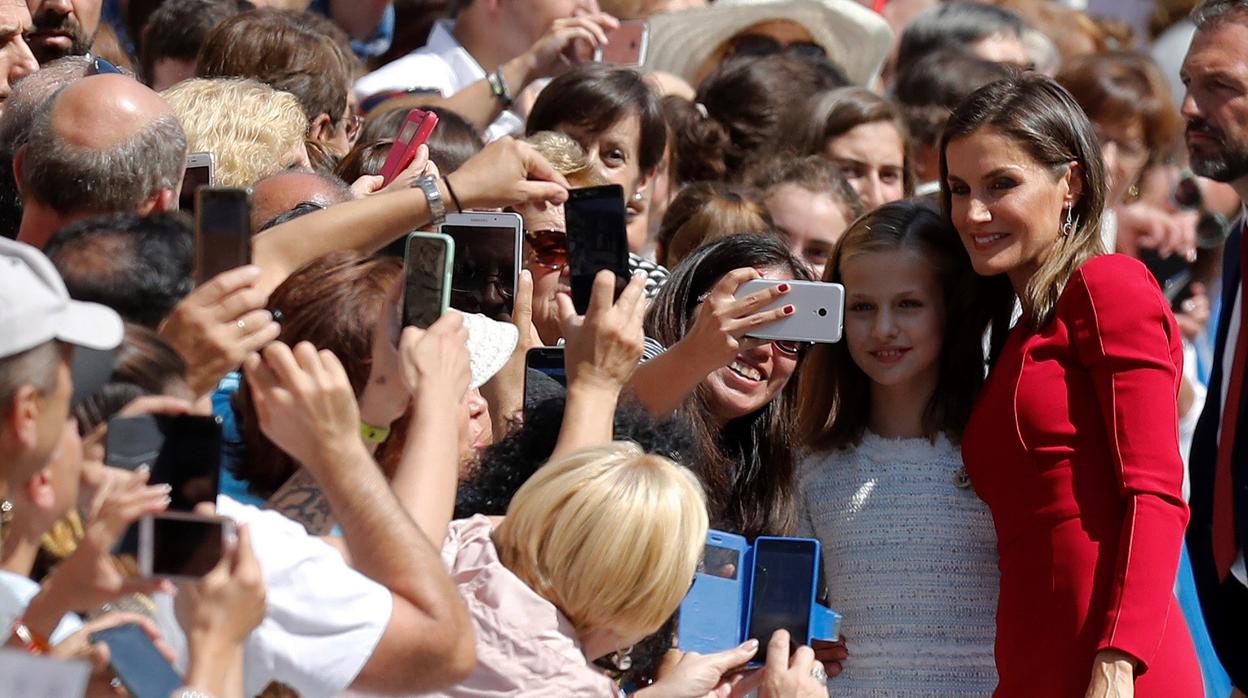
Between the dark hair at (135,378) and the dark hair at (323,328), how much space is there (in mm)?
399

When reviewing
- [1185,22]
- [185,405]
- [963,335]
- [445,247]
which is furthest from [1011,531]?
[1185,22]

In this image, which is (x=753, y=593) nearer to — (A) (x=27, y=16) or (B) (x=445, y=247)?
(B) (x=445, y=247)

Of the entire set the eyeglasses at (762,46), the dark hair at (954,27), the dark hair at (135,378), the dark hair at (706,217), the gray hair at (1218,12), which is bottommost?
the dark hair at (706,217)

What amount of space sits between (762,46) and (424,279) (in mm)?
4003

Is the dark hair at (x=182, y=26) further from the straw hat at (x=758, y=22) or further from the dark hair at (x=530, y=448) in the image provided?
the dark hair at (x=530, y=448)

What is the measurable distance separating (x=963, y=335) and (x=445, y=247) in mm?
1332

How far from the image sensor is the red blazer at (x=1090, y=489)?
304cm

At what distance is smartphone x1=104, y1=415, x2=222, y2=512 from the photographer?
2012 mm

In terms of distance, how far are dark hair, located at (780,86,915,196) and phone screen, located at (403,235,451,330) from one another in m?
3.01

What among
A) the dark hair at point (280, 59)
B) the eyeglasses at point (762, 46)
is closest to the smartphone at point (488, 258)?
the dark hair at point (280, 59)

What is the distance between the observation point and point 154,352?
2156 mm

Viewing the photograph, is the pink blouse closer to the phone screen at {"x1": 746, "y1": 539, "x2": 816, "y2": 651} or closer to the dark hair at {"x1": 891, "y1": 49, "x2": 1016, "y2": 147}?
the phone screen at {"x1": 746, "y1": 539, "x2": 816, "y2": 651}

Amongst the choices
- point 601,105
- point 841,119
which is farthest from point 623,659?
point 841,119

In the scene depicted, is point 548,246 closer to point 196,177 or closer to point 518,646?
point 196,177
